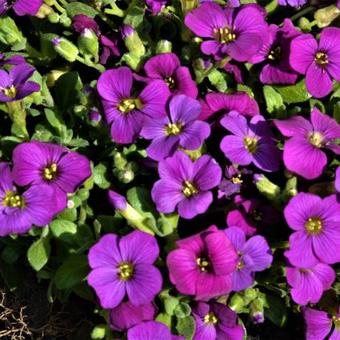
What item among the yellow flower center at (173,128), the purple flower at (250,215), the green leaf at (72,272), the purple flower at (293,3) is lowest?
the green leaf at (72,272)

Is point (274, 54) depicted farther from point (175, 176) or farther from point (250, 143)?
point (175, 176)

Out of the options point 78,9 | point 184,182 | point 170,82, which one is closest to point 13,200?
point 184,182

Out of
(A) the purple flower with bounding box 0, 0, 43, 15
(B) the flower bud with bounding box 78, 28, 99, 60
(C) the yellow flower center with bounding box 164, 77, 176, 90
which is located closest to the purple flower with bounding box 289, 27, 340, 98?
(C) the yellow flower center with bounding box 164, 77, 176, 90

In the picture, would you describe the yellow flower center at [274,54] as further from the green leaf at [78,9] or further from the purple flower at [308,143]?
the green leaf at [78,9]

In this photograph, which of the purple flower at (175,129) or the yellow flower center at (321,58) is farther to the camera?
the yellow flower center at (321,58)

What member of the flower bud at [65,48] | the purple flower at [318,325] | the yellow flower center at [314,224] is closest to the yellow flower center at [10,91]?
the flower bud at [65,48]

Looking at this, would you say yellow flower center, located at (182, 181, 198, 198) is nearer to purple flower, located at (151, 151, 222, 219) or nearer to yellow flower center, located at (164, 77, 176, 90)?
purple flower, located at (151, 151, 222, 219)
